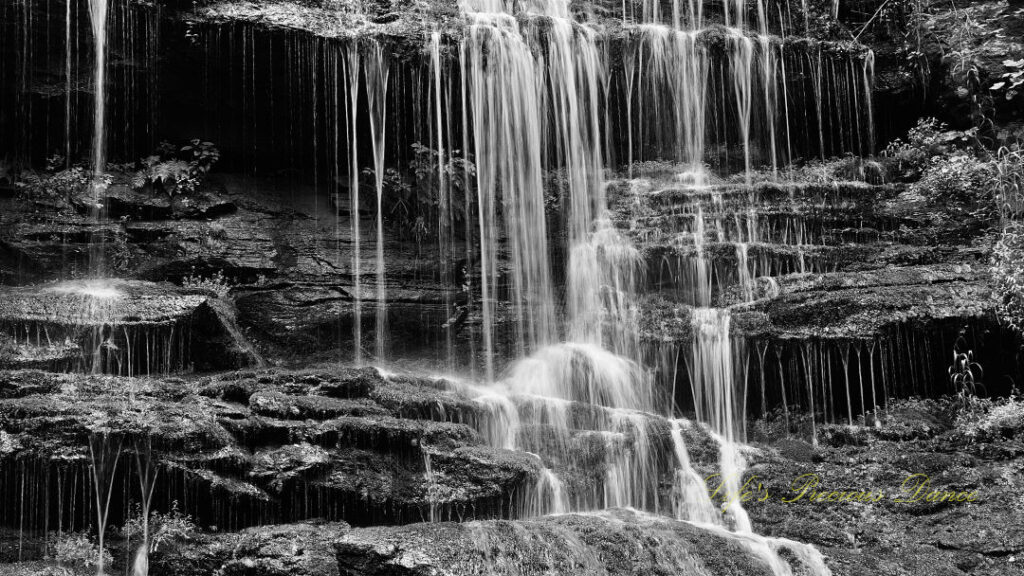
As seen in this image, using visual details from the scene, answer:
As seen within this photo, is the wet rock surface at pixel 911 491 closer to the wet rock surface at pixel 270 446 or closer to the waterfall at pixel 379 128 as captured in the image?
the wet rock surface at pixel 270 446

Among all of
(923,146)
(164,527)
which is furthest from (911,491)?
(923,146)

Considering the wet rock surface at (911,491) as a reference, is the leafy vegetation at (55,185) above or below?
above

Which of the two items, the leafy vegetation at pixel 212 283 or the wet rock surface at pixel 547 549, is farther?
the leafy vegetation at pixel 212 283

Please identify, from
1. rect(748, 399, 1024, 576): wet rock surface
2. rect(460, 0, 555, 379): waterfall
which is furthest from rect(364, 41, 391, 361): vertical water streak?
rect(748, 399, 1024, 576): wet rock surface

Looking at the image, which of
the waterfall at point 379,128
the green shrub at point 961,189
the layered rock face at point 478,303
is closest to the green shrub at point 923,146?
the layered rock face at point 478,303

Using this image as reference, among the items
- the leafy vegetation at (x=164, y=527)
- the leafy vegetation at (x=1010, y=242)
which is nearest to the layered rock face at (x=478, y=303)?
the leafy vegetation at (x=164, y=527)

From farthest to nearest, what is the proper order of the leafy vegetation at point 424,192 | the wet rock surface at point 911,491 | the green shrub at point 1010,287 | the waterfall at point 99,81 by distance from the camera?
the leafy vegetation at point 424,192
the waterfall at point 99,81
the green shrub at point 1010,287
the wet rock surface at point 911,491

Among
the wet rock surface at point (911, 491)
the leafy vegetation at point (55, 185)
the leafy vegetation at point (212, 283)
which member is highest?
the leafy vegetation at point (55, 185)

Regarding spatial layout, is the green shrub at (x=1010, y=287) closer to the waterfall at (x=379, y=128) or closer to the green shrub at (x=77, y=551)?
the waterfall at (x=379, y=128)

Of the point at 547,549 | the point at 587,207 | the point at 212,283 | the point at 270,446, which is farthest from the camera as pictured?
the point at 587,207

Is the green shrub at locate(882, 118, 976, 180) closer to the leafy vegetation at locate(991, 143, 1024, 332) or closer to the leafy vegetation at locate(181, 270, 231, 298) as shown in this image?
the leafy vegetation at locate(991, 143, 1024, 332)

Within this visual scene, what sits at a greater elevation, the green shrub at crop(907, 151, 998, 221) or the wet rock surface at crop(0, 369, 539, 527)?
the green shrub at crop(907, 151, 998, 221)

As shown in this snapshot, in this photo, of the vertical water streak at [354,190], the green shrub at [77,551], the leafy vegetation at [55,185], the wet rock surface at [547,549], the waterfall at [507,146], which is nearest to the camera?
the wet rock surface at [547,549]

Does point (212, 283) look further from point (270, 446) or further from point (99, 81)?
point (270, 446)
